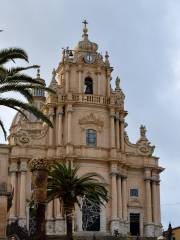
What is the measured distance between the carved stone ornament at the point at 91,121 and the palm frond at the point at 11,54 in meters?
30.7

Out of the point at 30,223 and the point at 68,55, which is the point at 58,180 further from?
the point at 68,55

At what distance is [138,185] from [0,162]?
29264mm

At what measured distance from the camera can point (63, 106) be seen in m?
56.6

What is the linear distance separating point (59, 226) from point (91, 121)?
11.0 meters

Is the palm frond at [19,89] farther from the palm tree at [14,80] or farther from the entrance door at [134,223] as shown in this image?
the entrance door at [134,223]

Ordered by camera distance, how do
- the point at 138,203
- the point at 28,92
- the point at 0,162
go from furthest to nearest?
the point at 138,203 < the point at 0,162 < the point at 28,92

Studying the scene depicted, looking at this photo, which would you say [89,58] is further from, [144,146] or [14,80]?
[14,80]

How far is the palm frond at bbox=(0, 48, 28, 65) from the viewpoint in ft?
80.7

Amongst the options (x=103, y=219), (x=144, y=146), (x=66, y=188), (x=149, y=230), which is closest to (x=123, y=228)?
(x=103, y=219)

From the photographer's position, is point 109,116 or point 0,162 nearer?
point 0,162

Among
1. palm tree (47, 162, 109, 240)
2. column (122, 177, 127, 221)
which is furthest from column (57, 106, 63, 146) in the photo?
palm tree (47, 162, 109, 240)

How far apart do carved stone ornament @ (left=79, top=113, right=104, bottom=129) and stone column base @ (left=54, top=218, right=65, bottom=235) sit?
9.98 metres

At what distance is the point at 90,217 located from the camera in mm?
53781

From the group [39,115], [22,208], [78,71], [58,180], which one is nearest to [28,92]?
[39,115]
